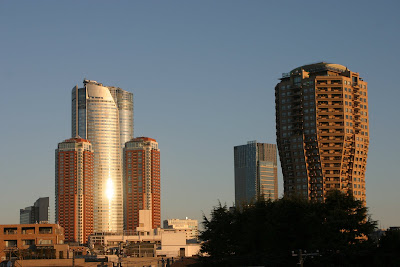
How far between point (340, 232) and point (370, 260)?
6961mm

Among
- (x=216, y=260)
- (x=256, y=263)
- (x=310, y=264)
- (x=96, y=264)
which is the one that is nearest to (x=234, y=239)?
(x=216, y=260)

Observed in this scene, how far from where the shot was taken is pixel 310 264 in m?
117

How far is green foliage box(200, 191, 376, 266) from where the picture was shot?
384 ft

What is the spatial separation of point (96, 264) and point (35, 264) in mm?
14784

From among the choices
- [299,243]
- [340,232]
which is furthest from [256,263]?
[340,232]

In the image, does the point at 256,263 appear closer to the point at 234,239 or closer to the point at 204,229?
the point at 234,239

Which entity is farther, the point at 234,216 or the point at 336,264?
the point at 234,216

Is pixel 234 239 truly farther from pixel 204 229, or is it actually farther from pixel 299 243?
pixel 299 243

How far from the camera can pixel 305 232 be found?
4751 inches

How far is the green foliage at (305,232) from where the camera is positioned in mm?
117125

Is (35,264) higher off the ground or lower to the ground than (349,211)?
lower

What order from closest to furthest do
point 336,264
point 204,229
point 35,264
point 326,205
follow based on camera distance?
point 336,264 → point 326,205 → point 204,229 → point 35,264

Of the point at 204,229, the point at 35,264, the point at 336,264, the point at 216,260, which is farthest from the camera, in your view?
the point at 35,264

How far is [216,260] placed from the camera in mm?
136250
